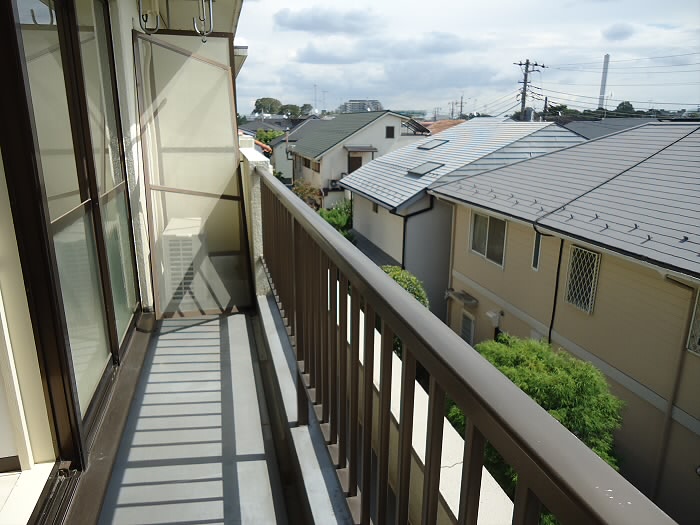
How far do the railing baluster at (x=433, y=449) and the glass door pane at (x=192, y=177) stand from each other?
2.74 m

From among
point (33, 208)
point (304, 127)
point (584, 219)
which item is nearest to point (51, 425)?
point (33, 208)

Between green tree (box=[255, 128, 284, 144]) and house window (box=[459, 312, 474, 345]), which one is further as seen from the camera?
green tree (box=[255, 128, 284, 144])

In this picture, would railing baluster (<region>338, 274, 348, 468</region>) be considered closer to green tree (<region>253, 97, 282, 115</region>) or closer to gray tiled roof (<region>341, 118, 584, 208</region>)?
gray tiled roof (<region>341, 118, 584, 208</region>)

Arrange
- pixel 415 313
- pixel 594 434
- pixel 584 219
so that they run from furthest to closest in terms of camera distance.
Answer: pixel 584 219
pixel 594 434
pixel 415 313

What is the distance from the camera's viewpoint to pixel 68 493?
1.50m

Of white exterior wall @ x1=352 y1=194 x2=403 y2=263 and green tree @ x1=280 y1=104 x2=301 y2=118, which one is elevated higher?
green tree @ x1=280 y1=104 x2=301 y2=118

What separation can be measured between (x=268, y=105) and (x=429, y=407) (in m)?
86.3

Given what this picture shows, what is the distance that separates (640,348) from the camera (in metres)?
7.48

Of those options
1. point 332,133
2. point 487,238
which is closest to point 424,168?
point 487,238

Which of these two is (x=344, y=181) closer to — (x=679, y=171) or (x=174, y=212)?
(x=679, y=171)

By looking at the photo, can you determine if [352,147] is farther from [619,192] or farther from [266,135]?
[266,135]

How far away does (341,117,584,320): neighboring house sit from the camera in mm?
14047

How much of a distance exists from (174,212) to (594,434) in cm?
473

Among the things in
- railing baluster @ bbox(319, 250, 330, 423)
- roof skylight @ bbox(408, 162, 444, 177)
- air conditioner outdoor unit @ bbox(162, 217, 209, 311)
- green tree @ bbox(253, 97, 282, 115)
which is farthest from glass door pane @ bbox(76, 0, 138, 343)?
green tree @ bbox(253, 97, 282, 115)
